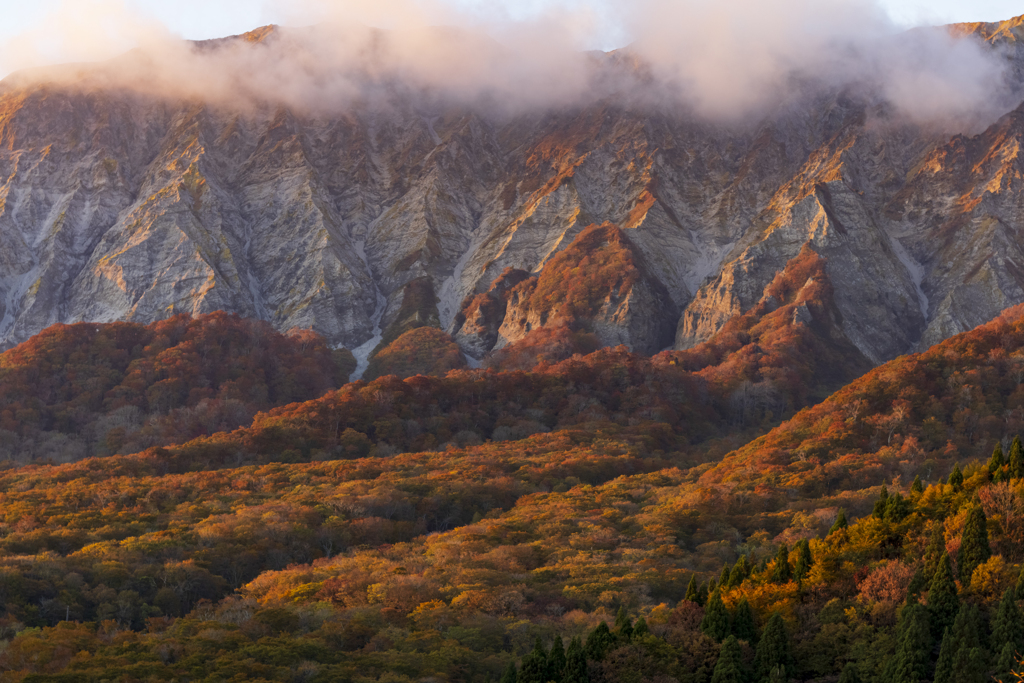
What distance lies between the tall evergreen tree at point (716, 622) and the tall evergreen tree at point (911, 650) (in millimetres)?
9760

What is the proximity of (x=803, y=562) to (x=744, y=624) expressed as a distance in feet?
28.1

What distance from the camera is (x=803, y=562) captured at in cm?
6831

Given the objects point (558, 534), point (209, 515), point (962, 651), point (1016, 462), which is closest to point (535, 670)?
point (962, 651)

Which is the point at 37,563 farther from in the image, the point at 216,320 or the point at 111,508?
the point at 216,320

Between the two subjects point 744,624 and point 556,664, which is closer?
point 556,664

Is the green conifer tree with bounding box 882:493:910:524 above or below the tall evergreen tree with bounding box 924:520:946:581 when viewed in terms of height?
above

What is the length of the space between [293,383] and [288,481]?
225ft

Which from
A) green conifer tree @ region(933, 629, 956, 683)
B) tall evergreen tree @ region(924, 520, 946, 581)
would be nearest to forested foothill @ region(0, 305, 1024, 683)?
green conifer tree @ region(933, 629, 956, 683)

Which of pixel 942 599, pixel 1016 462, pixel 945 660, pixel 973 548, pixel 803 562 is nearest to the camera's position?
pixel 945 660

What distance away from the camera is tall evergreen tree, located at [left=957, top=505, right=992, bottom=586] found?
6188cm

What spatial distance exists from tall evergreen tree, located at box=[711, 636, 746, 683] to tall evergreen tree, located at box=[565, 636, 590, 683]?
7.38m

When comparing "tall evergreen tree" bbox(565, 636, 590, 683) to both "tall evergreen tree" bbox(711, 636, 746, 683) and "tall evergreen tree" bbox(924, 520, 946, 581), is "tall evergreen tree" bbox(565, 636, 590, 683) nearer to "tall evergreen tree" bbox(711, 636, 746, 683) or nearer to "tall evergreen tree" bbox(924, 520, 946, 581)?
"tall evergreen tree" bbox(711, 636, 746, 683)

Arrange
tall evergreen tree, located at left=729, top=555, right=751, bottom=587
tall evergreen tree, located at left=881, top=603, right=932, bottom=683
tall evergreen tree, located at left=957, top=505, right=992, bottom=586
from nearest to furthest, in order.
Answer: tall evergreen tree, located at left=881, top=603, right=932, bottom=683 → tall evergreen tree, located at left=957, top=505, right=992, bottom=586 → tall evergreen tree, located at left=729, top=555, right=751, bottom=587

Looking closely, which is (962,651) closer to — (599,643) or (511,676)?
(599,643)
